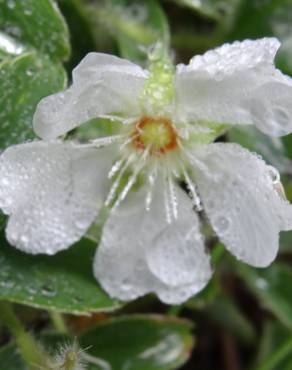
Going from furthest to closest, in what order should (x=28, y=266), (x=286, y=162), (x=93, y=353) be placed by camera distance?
(x=286, y=162), (x=93, y=353), (x=28, y=266)

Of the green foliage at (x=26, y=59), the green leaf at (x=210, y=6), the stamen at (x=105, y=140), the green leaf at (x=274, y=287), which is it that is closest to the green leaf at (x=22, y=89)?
the green foliage at (x=26, y=59)

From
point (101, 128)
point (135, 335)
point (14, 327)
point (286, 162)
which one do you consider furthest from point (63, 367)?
point (286, 162)

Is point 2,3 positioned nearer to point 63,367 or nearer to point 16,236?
Result: point 16,236

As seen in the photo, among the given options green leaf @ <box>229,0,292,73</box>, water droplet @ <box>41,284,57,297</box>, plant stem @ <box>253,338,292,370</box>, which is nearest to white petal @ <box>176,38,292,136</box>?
water droplet @ <box>41,284,57,297</box>

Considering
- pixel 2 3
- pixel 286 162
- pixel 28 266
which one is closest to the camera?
pixel 28 266

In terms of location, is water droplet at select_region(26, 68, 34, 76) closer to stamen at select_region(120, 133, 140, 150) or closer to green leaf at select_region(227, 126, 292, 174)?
stamen at select_region(120, 133, 140, 150)
